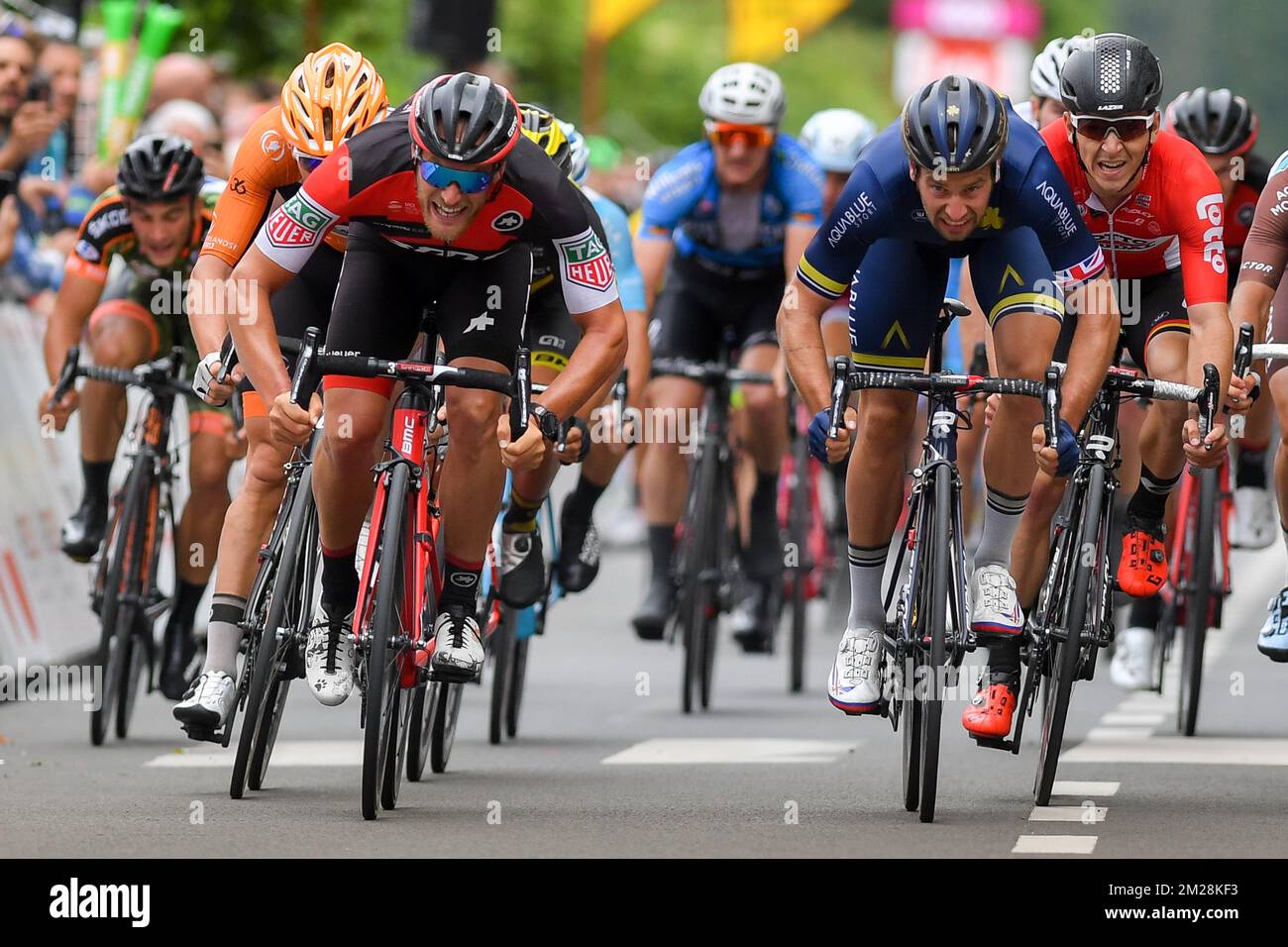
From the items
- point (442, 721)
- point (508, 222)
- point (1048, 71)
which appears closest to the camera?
point (508, 222)

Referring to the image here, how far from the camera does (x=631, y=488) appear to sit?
23969mm

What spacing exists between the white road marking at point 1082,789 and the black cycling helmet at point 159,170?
13.4 feet

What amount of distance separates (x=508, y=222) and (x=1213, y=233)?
2.28 m

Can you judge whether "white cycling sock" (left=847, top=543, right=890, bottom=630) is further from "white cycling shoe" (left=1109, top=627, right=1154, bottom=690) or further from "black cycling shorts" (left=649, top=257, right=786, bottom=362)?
"black cycling shorts" (left=649, top=257, right=786, bottom=362)

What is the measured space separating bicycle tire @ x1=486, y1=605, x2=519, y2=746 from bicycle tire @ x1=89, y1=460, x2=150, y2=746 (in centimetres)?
147

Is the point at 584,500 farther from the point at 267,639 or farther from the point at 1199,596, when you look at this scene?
the point at 267,639

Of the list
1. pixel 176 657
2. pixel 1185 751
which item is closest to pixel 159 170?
pixel 176 657

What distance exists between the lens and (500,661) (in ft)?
34.3

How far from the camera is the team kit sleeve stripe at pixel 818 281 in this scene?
8.19m

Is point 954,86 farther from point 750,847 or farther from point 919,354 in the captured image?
point 750,847

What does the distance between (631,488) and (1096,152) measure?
15.6 meters

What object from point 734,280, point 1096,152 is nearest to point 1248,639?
point 734,280
